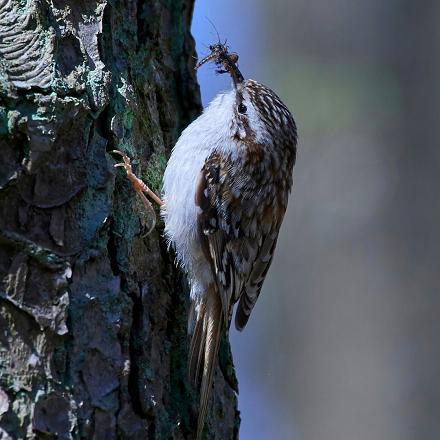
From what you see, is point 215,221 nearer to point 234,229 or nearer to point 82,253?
point 234,229

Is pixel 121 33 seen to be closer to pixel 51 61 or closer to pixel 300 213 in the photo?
pixel 51 61

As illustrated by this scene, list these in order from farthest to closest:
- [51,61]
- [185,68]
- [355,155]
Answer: [355,155] → [185,68] → [51,61]

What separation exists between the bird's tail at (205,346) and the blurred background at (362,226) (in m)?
1.66

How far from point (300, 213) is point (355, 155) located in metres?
0.48

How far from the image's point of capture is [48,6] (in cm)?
253

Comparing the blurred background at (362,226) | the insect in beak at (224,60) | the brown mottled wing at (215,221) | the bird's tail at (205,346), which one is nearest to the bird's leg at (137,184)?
the brown mottled wing at (215,221)

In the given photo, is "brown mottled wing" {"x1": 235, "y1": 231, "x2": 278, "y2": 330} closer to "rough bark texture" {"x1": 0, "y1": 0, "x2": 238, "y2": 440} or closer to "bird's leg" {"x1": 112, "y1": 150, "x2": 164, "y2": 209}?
"rough bark texture" {"x1": 0, "y1": 0, "x2": 238, "y2": 440}

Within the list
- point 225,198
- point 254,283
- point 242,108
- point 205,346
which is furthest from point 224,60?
point 205,346

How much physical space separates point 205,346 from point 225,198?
2.02ft

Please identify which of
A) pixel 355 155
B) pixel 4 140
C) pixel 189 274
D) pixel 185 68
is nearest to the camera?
pixel 4 140

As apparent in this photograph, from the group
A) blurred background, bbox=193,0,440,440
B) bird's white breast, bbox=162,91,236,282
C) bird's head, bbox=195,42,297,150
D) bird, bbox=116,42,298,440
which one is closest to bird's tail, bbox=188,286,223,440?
bird, bbox=116,42,298,440

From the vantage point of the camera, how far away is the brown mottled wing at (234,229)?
122 inches

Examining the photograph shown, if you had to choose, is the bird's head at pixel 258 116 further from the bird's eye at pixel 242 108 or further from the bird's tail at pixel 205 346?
the bird's tail at pixel 205 346

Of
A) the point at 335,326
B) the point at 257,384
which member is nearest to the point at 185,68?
the point at 335,326
